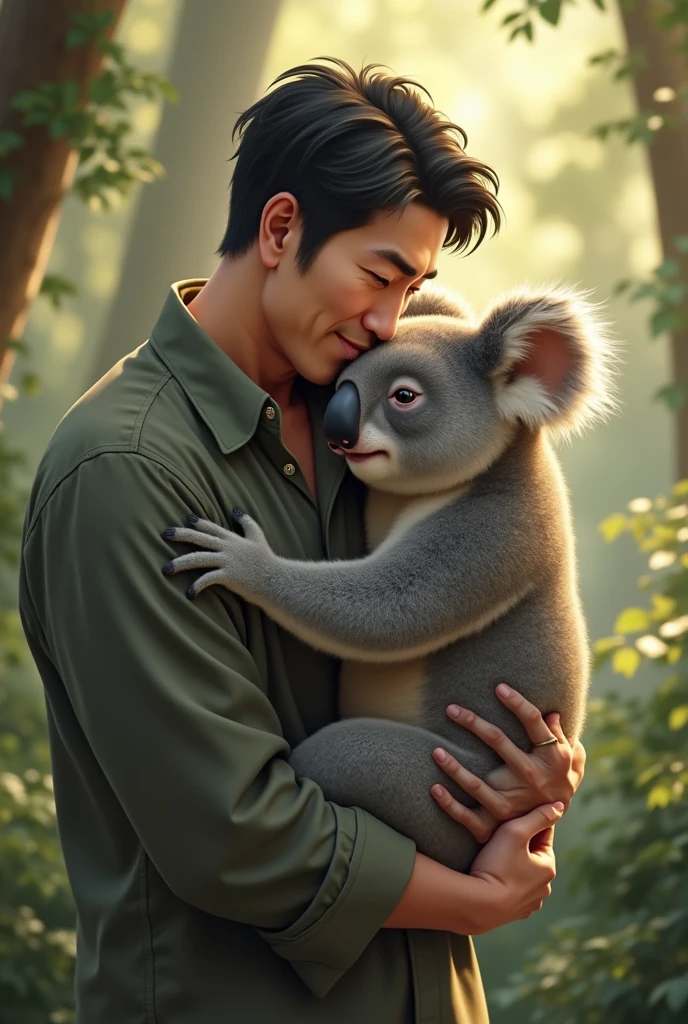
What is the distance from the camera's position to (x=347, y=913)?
1.44 metres

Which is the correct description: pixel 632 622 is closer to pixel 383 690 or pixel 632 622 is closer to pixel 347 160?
pixel 383 690

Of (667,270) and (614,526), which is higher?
(667,270)

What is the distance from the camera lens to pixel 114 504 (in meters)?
1.38

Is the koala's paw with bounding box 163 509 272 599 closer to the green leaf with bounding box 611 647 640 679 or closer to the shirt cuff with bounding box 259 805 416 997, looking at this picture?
the shirt cuff with bounding box 259 805 416 997

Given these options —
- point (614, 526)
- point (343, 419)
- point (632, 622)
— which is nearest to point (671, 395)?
point (614, 526)

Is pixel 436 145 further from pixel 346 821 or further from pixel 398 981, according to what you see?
pixel 398 981

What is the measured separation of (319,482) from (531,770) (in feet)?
1.87

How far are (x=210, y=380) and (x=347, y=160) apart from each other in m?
0.39

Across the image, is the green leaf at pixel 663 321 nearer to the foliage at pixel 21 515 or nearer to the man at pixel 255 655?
the foliage at pixel 21 515

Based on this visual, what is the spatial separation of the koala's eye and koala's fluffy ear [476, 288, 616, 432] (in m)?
0.13

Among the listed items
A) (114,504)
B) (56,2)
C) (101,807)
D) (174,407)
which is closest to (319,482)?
(174,407)

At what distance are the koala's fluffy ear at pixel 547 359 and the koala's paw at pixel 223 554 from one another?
1.63ft

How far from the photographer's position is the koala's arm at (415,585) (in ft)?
5.47

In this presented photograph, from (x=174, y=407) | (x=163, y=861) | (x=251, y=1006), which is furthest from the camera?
(x=174, y=407)
